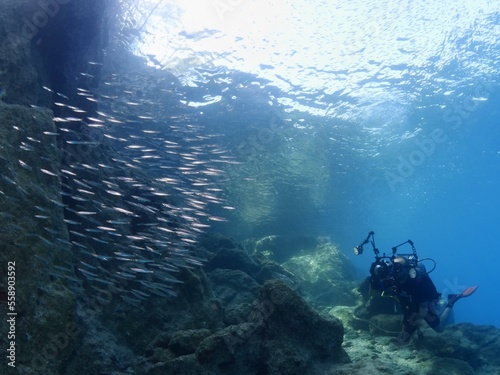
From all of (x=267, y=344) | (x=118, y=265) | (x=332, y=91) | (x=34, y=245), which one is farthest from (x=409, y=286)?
(x=332, y=91)

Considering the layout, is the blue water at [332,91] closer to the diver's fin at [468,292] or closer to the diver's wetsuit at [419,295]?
the diver's fin at [468,292]

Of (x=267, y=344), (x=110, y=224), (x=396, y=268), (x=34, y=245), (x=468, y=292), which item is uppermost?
(x=468, y=292)

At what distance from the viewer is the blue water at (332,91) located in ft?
51.2

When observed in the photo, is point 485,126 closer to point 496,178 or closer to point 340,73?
point 340,73

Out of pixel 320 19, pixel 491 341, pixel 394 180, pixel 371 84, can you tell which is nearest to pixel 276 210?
pixel 394 180

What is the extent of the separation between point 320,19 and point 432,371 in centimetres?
1424

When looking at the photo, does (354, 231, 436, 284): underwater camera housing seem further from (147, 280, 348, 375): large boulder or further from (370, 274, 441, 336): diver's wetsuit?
(147, 280, 348, 375): large boulder

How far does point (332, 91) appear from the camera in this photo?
19.1 m

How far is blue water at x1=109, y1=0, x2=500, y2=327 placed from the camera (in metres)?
15.6

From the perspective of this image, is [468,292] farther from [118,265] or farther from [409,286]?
[118,265]

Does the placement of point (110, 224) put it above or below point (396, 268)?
below

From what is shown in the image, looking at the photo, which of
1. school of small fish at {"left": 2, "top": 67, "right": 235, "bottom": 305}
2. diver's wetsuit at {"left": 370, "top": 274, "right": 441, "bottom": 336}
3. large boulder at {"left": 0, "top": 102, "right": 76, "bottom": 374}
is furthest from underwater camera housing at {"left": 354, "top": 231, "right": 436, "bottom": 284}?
large boulder at {"left": 0, "top": 102, "right": 76, "bottom": 374}

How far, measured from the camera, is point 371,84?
61.4 ft

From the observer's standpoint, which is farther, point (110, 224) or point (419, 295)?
point (110, 224)
